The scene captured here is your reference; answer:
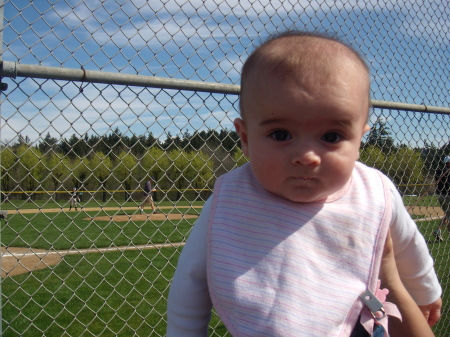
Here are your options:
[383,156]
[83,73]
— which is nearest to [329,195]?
[83,73]

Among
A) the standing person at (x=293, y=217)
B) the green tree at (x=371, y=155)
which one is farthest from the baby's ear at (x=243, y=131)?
the green tree at (x=371, y=155)

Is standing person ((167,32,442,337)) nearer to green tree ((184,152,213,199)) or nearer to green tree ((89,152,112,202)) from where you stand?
green tree ((89,152,112,202))

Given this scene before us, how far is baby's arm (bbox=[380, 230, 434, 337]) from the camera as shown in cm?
104

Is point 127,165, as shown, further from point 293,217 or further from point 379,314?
point 379,314

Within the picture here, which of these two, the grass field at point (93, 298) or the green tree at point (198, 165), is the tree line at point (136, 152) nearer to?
the green tree at point (198, 165)

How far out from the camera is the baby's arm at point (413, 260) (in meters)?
1.07

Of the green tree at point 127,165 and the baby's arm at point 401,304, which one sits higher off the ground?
the baby's arm at point 401,304

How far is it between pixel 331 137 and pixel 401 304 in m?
0.47

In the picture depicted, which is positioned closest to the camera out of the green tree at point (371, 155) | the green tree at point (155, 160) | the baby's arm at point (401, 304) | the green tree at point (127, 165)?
the baby's arm at point (401, 304)

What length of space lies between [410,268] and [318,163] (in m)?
0.43

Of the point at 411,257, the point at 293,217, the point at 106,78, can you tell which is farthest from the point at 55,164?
the point at 411,257

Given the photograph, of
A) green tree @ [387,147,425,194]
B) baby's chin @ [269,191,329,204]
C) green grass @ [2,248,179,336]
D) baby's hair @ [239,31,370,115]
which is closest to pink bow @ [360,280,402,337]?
baby's chin @ [269,191,329,204]

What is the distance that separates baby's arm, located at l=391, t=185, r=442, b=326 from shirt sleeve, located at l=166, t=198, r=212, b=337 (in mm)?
481

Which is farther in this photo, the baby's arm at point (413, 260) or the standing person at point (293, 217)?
the baby's arm at point (413, 260)
